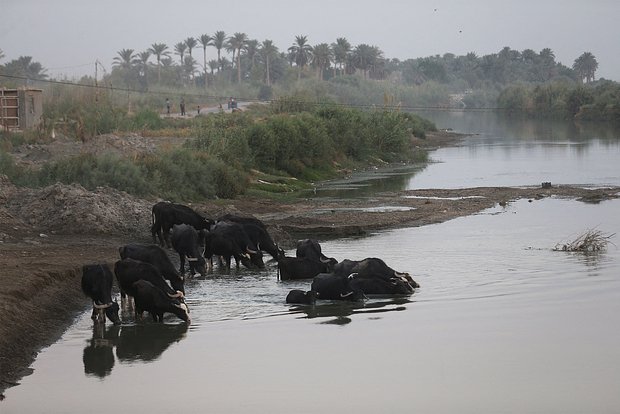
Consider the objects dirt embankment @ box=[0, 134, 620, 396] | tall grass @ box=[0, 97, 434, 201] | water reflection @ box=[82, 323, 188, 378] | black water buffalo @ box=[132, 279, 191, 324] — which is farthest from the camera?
tall grass @ box=[0, 97, 434, 201]

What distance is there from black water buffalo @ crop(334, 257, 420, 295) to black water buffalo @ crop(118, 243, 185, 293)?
9.53 feet

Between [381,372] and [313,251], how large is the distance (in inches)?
280

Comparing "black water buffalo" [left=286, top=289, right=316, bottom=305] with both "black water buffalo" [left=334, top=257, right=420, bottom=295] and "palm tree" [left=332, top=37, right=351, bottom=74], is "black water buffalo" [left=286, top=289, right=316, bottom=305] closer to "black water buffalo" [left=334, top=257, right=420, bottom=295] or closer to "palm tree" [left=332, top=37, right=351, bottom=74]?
"black water buffalo" [left=334, top=257, right=420, bottom=295]

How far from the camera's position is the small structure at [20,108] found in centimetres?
4647

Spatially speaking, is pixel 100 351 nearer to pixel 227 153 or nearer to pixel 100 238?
pixel 100 238

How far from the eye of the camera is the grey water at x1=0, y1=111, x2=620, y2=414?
12477 millimetres

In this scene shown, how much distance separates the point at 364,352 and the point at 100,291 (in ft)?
12.8

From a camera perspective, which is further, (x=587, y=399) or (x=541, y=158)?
(x=541, y=158)

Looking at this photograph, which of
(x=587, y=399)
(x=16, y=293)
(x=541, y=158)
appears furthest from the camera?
(x=541, y=158)

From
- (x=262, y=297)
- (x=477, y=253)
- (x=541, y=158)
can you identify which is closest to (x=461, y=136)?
(x=541, y=158)

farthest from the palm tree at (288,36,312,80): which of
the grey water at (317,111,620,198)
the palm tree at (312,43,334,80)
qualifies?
the grey water at (317,111,620,198)

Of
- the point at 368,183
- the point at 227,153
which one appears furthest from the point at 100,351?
the point at 368,183

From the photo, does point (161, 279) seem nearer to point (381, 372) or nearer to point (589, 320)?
point (381, 372)

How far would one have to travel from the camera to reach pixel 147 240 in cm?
2352
